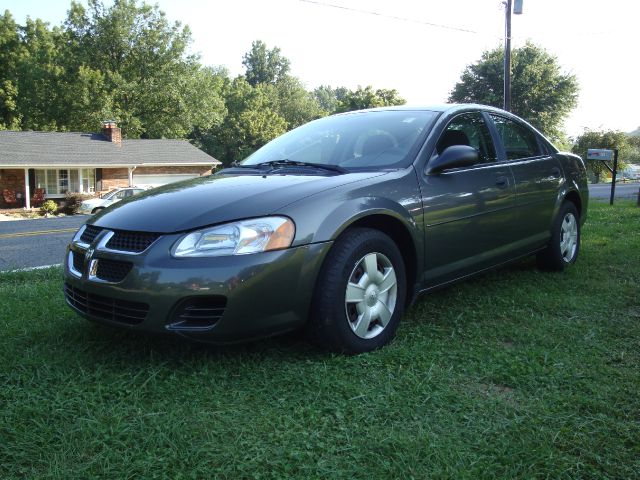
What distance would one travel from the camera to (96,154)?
32375 mm

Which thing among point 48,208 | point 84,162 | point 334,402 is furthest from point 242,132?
point 334,402

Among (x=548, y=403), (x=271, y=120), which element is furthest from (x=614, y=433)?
(x=271, y=120)

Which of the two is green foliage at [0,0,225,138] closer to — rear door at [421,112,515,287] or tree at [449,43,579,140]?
tree at [449,43,579,140]

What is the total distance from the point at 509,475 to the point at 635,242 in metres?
5.50

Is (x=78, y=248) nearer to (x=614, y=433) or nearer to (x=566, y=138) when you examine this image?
(x=614, y=433)

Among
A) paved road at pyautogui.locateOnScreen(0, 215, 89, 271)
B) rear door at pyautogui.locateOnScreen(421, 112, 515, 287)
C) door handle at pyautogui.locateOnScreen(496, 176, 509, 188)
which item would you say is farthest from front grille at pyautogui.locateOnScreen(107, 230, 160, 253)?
paved road at pyautogui.locateOnScreen(0, 215, 89, 271)

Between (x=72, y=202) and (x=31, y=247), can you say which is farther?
(x=72, y=202)

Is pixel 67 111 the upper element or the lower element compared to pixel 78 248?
upper

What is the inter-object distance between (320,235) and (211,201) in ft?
1.95

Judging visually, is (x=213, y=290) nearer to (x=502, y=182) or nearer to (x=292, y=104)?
(x=502, y=182)

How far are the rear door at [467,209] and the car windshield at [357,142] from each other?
0.20m

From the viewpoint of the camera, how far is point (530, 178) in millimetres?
4441

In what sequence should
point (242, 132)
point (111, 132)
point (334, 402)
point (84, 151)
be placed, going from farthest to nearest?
point (242, 132)
point (111, 132)
point (84, 151)
point (334, 402)

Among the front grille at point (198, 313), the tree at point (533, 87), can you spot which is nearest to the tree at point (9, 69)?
the tree at point (533, 87)
